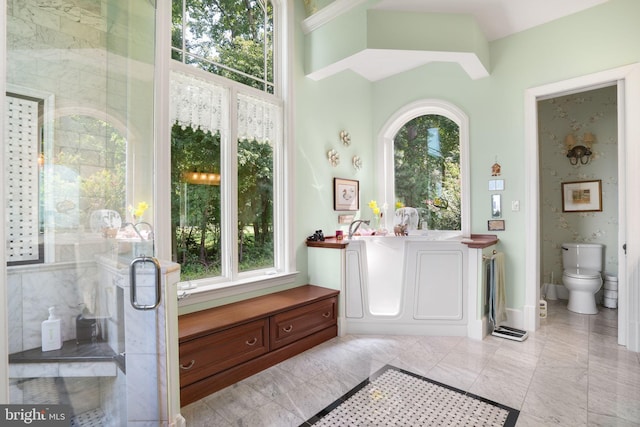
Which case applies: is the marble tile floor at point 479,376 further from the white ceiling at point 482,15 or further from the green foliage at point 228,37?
the white ceiling at point 482,15

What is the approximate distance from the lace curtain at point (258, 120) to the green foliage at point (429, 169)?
6.22 feet

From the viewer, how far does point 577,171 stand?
4.25 m

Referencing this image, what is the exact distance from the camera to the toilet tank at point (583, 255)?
13.1 ft

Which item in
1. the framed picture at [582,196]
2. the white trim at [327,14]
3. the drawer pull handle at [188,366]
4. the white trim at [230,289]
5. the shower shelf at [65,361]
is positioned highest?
the white trim at [327,14]

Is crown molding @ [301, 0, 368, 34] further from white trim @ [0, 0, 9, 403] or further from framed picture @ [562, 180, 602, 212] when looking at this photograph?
framed picture @ [562, 180, 602, 212]

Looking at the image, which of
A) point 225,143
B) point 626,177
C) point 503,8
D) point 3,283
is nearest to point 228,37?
point 225,143


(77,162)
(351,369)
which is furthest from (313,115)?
(77,162)

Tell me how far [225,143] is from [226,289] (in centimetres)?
128

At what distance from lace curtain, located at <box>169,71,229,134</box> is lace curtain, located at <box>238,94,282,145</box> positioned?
0.16 metres

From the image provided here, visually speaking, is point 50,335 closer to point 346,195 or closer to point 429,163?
point 346,195

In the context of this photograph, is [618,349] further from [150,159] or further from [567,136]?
[150,159]

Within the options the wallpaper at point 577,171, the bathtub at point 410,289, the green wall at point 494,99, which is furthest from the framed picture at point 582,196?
the bathtub at point 410,289

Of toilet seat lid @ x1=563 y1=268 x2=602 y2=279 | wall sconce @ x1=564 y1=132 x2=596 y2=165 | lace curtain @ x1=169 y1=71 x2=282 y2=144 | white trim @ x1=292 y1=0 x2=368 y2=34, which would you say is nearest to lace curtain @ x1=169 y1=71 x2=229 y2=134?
lace curtain @ x1=169 y1=71 x2=282 y2=144

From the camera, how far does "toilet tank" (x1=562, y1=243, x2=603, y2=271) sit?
4.00 m
